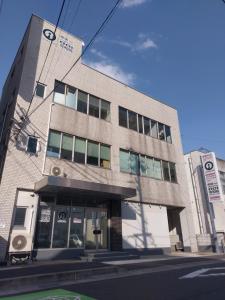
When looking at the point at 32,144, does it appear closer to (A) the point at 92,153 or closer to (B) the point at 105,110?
(A) the point at 92,153

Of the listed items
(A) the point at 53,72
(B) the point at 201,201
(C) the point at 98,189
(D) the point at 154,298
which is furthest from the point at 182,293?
(B) the point at 201,201

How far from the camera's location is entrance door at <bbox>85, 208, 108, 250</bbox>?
576 inches

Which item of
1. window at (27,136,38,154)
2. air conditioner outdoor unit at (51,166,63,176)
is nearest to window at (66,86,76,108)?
window at (27,136,38,154)

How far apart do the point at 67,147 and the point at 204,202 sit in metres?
15.0

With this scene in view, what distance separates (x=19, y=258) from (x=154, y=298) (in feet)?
25.9

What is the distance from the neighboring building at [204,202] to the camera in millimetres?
20484

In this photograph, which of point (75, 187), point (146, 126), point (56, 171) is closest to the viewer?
point (75, 187)

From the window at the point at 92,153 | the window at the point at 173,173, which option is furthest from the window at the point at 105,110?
the window at the point at 173,173

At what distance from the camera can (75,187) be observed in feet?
41.2

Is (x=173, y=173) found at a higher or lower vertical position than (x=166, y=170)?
lower

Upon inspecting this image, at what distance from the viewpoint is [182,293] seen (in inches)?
247

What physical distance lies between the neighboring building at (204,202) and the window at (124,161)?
8.48m

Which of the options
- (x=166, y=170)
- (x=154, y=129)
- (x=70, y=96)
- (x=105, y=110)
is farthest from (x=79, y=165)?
(x=154, y=129)

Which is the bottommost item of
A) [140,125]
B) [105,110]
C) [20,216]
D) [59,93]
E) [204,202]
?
[20,216]
